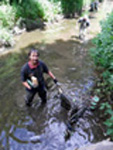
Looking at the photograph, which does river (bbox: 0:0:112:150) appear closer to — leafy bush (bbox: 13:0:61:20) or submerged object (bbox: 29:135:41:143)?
submerged object (bbox: 29:135:41:143)

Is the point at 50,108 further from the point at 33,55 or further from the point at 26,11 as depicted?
the point at 26,11

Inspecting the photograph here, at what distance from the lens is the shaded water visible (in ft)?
13.4

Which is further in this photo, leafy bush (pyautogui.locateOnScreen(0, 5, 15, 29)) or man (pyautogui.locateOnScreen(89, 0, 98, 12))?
man (pyautogui.locateOnScreen(89, 0, 98, 12))

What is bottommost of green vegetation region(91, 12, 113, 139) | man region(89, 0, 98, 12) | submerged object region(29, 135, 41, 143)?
submerged object region(29, 135, 41, 143)

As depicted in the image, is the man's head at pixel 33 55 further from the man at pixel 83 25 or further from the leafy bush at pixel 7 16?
the leafy bush at pixel 7 16

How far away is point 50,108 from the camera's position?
5.15 m

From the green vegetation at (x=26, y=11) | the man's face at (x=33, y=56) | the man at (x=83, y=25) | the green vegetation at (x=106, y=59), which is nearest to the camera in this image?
the man's face at (x=33, y=56)

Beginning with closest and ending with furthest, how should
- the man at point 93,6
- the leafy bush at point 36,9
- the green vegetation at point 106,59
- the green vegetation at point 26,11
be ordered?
the green vegetation at point 106,59, the green vegetation at point 26,11, the leafy bush at point 36,9, the man at point 93,6

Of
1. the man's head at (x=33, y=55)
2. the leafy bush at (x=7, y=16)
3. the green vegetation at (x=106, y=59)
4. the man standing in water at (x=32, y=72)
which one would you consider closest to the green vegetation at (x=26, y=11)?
the leafy bush at (x=7, y=16)

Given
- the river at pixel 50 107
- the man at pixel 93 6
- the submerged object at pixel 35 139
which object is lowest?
the submerged object at pixel 35 139

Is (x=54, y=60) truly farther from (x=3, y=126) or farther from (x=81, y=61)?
(x=3, y=126)

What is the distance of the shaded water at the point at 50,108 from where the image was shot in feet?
13.4

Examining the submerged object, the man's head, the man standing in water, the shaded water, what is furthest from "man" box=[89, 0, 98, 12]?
the submerged object

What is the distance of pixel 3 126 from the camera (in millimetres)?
4617
